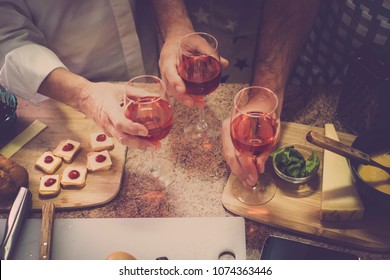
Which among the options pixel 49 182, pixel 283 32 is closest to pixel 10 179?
pixel 49 182

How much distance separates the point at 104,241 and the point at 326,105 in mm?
739

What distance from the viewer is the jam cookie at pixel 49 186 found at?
42.7 inches

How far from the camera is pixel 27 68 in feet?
4.04

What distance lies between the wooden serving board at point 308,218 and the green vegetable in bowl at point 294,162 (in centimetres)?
4

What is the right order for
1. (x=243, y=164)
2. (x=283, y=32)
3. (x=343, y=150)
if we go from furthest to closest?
1. (x=283, y=32)
2. (x=243, y=164)
3. (x=343, y=150)

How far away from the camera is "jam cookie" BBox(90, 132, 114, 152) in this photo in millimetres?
1185

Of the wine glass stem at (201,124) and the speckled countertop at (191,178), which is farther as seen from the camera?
the wine glass stem at (201,124)

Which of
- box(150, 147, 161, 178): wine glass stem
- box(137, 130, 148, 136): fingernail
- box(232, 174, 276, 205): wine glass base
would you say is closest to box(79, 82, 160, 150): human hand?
box(137, 130, 148, 136): fingernail

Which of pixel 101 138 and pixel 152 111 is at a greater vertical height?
pixel 152 111

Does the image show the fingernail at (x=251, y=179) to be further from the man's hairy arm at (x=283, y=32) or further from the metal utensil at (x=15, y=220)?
the metal utensil at (x=15, y=220)

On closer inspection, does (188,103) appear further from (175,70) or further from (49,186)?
(49,186)

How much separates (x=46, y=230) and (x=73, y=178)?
15 cm

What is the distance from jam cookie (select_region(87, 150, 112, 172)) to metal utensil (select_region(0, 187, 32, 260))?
17cm

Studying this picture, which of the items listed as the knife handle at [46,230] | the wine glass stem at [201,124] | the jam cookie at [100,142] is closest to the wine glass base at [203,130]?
the wine glass stem at [201,124]
